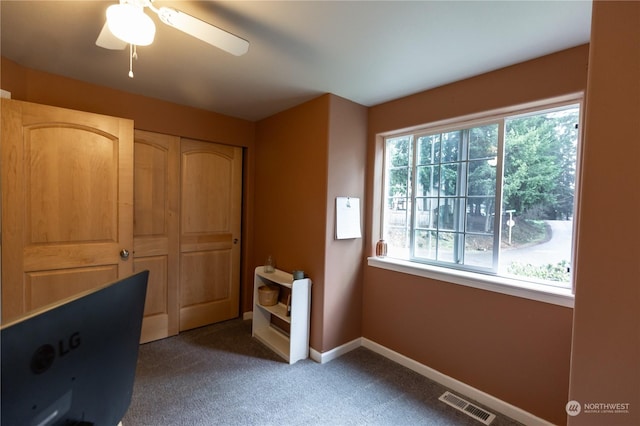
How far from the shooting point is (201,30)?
1263 mm

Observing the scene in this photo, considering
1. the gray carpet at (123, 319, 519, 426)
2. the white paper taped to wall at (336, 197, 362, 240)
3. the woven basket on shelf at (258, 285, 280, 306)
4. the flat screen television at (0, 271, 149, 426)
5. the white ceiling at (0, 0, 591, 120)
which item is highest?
the white ceiling at (0, 0, 591, 120)

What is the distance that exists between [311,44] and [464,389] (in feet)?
8.53

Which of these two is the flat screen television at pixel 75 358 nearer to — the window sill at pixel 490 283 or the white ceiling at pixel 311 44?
the white ceiling at pixel 311 44

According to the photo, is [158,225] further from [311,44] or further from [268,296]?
[311,44]

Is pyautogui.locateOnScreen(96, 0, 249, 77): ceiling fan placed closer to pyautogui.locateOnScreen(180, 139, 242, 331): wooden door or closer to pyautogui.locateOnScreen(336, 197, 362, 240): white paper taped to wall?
pyautogui.locateOnScreen(336, 197, 362, 240): white paper taped to wall

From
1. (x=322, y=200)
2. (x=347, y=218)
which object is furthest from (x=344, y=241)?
(x=322, y=200)

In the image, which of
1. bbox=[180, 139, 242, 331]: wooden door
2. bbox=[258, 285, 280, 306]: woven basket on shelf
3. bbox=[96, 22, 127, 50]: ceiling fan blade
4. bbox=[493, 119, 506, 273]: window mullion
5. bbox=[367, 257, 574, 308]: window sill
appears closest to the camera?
bbox=[96, 22, 127, 50]: ceiling fan blade

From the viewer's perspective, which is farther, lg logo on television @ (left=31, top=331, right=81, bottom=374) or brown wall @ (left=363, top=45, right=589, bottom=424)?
brown wall @ (left=363, top=45, right=589, bottom=424)

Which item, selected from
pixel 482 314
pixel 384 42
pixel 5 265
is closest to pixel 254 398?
pixel 482 314

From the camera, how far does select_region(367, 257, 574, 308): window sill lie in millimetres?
1691

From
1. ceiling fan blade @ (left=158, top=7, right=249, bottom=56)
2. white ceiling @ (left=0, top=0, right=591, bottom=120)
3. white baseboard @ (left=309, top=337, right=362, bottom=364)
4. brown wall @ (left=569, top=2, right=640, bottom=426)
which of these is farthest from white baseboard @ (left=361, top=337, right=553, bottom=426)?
ceiling fan blade @ (left=158, top=7, right=249, bottom=56)

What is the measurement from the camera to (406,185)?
265cm

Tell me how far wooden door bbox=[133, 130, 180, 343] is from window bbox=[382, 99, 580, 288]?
2177mm

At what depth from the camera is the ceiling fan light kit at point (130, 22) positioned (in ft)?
3.73
